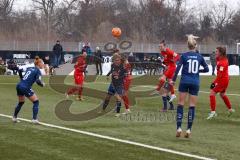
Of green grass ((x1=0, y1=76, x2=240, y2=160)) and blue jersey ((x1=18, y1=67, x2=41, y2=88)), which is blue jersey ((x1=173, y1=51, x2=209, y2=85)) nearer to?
green grass ((x1=0, y1=76, x2=240, y2=160))

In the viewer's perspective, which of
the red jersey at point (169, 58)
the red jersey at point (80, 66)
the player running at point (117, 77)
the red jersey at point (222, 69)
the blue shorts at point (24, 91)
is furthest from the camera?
the red jersey at point (80, 66)

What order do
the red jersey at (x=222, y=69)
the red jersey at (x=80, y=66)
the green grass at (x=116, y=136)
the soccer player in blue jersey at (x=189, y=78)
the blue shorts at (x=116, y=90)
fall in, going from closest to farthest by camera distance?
the green grass at (x=116, y=136) → the soccer player in blue jersey at (x=189, y=78) → the red jersey at (x=222, y=69) → the blue shorts at (x=116, y=90) → the red jersey at (x=80, y=66)

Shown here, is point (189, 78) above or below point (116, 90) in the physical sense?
above

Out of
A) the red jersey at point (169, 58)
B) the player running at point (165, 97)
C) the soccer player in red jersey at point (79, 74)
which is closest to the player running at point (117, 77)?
the player running at point (165, 97)

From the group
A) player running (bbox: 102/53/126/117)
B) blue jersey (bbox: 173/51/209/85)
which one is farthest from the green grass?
blue jersey (bbox: 173/51/209/85)

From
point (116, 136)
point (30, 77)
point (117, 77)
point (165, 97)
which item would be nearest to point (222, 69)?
point (165, 97)

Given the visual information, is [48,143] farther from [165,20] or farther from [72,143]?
[165,20]

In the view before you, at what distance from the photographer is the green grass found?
35.2ft

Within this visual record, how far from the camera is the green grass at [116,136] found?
10.7 metres

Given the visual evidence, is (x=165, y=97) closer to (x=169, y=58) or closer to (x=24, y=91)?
(x=169, y=58)

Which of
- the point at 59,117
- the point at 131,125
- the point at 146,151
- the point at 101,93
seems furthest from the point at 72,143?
the point at 101,93

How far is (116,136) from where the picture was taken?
13.0 meters

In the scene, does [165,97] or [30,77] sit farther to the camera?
[165,97]

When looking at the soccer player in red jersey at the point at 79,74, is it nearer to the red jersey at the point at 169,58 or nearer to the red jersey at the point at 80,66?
the red jersey at the point at 80,66
